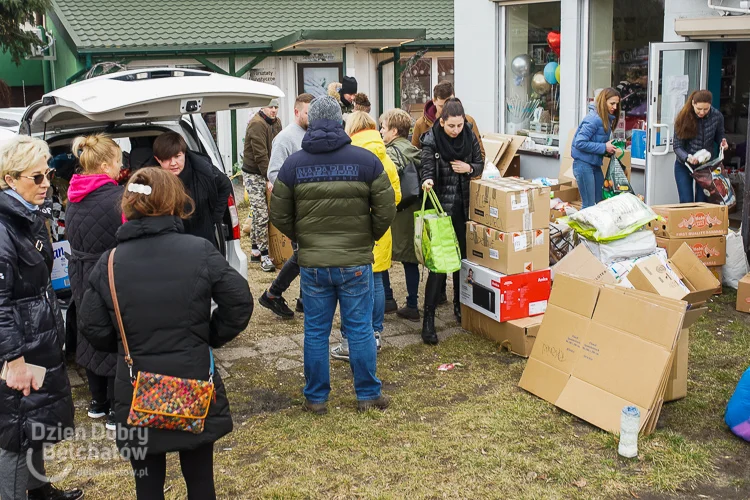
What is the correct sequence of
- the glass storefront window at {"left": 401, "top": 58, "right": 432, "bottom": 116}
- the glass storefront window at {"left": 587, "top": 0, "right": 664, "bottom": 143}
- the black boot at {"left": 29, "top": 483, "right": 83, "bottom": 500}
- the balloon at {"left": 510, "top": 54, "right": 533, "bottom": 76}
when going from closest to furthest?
the black boot at {"left": 29, "top": 483, "right": 83, "bottom": 500}
the glass storefront window at {"left": 587, "top": 0, "right": 664, "bottom": 143}
the balloon at {"left": 510, "top": 54, "right": 533, "bottom": 76}
the glass storefront window at {"left": 401, "top": 58, "right": 432, "bottom": 116}

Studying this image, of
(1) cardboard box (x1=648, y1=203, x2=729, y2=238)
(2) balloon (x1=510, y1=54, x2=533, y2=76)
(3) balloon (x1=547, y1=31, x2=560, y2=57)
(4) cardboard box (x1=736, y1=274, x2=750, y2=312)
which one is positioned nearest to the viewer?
(4) cardboard box (x1=736, y1=274, x2=750, y2=312)

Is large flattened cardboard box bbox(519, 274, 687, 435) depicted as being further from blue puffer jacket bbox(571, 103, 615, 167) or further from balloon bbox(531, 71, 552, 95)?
balloon bbox(531, 71, 552, 95)

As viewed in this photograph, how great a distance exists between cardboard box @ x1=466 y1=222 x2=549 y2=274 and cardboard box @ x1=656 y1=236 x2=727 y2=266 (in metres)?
1.63

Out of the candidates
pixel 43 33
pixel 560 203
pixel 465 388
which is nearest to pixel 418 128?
pixel 560 203

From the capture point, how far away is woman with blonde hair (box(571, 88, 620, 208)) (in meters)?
8.46

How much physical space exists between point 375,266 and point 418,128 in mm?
2305

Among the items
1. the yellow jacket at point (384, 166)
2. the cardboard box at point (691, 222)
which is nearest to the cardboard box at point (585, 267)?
the yellow jacket at point (384, 166)

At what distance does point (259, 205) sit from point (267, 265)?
25.2 inches

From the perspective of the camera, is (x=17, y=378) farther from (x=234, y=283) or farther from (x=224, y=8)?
(x=224, y=8)

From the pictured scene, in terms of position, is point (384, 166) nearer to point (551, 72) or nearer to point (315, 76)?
point (551, 72)

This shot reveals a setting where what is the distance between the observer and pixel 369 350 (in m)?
5.07

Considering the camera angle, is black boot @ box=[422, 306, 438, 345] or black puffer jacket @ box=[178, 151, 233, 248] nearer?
black puffer jacket @ box=[178, 151, 233, 248]

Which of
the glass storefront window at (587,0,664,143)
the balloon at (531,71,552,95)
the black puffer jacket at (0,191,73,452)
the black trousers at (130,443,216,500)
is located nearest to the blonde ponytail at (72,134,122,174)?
the black puffer jacket at (0,191,73,452)

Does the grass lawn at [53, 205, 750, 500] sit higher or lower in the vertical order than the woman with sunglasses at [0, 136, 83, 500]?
lower
